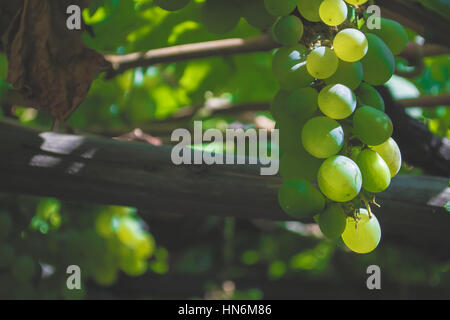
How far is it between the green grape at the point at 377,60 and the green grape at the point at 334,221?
154 millimetres

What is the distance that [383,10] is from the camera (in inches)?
27.0

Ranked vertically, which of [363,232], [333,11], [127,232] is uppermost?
[127,232]

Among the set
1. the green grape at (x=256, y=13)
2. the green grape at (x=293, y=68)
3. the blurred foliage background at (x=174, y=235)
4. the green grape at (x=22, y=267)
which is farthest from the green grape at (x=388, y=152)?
the green grape at (x=22, y=267)

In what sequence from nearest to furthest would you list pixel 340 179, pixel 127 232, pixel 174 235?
pixel 340 179 → pixel 127 232 → pixel 174 235

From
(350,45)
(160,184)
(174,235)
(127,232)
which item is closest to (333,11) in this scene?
(350,45)

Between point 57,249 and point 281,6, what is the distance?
2.97ft

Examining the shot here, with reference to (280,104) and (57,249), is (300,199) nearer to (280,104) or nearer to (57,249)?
(280,104)

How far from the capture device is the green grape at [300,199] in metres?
0.50

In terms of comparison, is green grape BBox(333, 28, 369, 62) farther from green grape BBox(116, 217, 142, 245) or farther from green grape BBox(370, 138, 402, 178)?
green grape BBox(116, 217, 142, 245)

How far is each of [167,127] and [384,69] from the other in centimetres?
94

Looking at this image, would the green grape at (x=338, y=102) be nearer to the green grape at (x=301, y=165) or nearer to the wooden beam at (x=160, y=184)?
the green grape at (x=301, y=165)

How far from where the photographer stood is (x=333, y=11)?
1.70 ft
